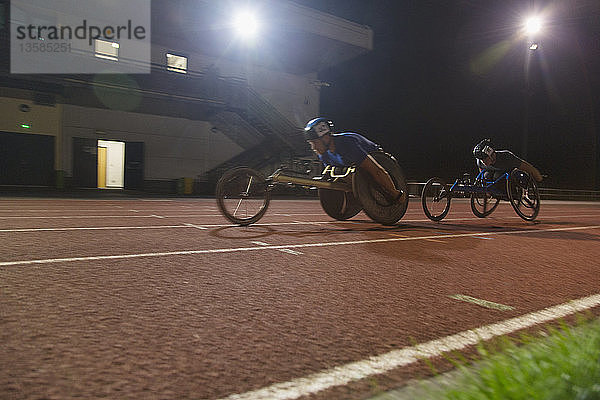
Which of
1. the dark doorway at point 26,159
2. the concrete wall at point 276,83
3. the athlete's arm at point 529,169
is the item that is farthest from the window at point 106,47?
the athlete's arm at point 529,169

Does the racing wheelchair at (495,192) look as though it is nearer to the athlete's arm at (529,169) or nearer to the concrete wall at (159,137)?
the athlete's arm at (529,169)

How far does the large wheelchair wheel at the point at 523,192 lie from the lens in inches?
336

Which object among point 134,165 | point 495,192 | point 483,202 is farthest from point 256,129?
point 495,192

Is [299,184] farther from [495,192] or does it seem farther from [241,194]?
[495,192]

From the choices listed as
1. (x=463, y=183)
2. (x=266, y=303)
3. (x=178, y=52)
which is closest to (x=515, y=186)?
(x=463, y=183)

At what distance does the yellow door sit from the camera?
25281mm

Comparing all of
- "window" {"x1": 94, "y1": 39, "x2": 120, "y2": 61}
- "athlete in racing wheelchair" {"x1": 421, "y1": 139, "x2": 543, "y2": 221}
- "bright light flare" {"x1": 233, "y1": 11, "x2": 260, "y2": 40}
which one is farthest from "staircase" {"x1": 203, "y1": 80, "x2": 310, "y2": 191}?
"athlete in racing wheelchair" {"x1": 421, "y1": 139, "x2": 543, "y2": 221}

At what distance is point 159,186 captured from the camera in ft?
81.6

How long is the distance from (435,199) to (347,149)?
2805 millimetres

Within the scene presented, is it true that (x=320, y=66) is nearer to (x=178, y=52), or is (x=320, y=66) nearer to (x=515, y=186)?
(x=178, y=52)

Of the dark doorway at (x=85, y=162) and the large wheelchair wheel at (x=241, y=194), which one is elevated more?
the dark doorway at (x=85, y=162)

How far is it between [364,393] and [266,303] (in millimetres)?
1040

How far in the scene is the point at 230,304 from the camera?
7.36 ft

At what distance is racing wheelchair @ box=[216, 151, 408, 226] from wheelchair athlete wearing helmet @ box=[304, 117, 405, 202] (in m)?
0.11
